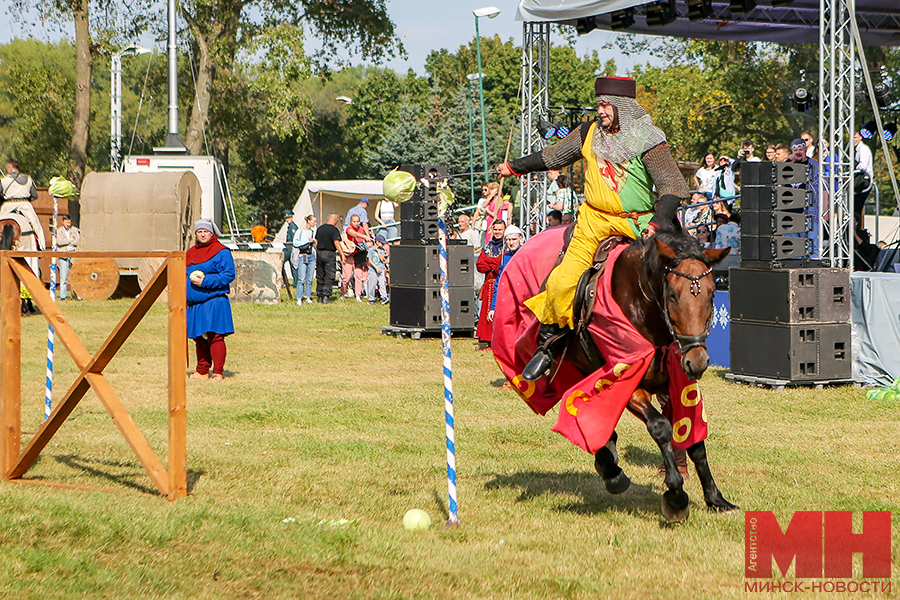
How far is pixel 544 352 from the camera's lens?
6527 mm

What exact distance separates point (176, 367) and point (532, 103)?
49.0 ft

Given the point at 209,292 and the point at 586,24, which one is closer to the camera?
the point at 209,292

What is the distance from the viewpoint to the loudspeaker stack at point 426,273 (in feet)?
54.5

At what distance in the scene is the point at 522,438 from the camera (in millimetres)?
8781

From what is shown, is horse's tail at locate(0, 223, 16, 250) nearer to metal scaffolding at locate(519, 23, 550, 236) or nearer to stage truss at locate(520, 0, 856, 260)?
metal scaffolding at locate(519, 23, 550, 236)

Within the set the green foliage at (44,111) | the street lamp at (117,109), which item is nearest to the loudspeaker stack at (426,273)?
the street lamp at (117,109)

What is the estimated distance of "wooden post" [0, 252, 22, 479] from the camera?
6.93 m

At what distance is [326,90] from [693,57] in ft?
233

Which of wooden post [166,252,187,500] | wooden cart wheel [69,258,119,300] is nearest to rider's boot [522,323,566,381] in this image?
wooden post [166,252,187,500]

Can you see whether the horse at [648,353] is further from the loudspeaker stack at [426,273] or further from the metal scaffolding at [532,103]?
the metal scaffolding at [532,103]

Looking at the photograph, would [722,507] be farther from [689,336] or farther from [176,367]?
[176,367]

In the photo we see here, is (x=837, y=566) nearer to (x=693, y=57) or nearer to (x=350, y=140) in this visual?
(x=693, y=57)

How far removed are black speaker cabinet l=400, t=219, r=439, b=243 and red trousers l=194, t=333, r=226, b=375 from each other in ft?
17.8

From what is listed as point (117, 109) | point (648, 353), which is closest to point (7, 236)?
point (648, 353)
